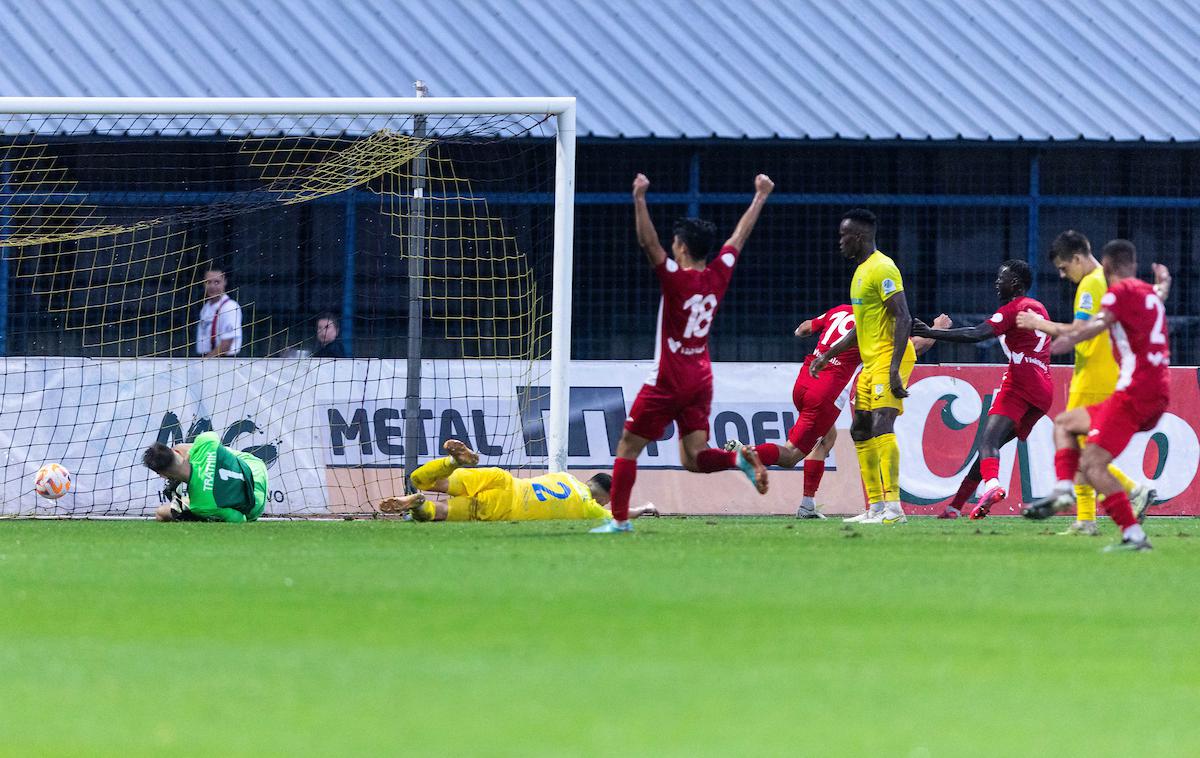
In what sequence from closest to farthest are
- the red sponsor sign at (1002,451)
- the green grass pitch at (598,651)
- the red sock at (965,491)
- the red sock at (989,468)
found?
1. the green grass pitch at (598,651)
2. the red sock at (989,468)
3. the red sock at (965,491)
4. the red sponsor sign at (1002,451)

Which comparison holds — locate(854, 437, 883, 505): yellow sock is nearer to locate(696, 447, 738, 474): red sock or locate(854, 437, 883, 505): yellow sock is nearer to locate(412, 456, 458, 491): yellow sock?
locate(696, 447, 738, 474): red sock

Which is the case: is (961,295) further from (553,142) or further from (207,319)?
(207,319)

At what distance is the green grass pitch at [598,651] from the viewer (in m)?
4.14

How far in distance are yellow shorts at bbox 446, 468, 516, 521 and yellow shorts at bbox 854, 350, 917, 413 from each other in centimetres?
265

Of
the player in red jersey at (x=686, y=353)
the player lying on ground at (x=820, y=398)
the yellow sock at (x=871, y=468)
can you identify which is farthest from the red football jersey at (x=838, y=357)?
the player in red jersey at (x=686, y=353)

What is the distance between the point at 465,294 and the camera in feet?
53.8

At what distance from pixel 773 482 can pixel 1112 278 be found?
5744 mm

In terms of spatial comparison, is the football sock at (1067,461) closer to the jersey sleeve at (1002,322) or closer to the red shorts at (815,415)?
the red shorts at (815,415)

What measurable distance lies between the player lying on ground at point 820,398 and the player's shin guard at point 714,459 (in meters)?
1.43

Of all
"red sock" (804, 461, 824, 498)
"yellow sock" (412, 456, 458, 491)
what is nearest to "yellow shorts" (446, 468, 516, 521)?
"yellow sock" (412, 456, 458, 491)

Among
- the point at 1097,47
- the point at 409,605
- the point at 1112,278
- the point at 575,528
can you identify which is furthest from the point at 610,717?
the point at 1097,47

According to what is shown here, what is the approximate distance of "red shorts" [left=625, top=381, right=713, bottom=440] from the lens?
405 inches

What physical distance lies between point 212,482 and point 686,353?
3.81 metres

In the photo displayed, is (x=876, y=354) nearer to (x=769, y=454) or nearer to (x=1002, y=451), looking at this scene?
(x=769, y=454)
